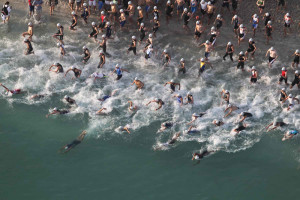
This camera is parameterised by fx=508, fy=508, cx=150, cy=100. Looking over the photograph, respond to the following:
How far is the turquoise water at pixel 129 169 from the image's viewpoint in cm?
2280

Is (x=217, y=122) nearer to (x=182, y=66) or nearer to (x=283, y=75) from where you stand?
(x=182, y=66)

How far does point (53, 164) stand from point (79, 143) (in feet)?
5.90

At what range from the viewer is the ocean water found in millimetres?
23078

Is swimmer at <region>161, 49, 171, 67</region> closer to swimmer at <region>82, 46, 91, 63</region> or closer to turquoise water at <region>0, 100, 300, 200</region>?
swimmer at <region>82, 46, 91, 63</region>

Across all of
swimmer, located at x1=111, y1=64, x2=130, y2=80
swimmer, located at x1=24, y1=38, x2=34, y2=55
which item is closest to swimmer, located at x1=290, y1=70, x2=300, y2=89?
swimmer, located at x1=111, y1=64, x2=130, y2=80

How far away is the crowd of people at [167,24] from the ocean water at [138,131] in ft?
1.39

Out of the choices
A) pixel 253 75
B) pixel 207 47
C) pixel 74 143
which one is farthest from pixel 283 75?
pixel 74 143

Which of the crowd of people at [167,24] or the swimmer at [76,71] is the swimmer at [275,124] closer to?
the crowd of people at [167,24]

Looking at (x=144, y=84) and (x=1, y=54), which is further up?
(x=1, y=54)

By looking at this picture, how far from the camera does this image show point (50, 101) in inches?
1089

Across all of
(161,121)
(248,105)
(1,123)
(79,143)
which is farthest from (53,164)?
(248,105)

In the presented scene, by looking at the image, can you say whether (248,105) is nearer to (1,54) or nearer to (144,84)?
(144,84)

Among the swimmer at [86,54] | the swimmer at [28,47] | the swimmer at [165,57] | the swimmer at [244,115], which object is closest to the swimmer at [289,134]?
the swimmer at [244,115]

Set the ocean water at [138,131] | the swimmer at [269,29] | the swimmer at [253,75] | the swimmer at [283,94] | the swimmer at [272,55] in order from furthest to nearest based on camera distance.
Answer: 1. the swimmer at [269,29]
2. the swimmer at [272,55]
3. the swimmer at [253,75]
4. the swimmer at [283,94]
5. the ocean water at [138,131]
